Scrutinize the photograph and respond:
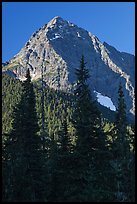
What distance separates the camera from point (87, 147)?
2922 centimetres

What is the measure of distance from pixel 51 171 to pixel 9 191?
485cm

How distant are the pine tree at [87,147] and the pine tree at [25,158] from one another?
4.02 metres

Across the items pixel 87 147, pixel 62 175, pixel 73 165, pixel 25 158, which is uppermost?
pixel 87 147

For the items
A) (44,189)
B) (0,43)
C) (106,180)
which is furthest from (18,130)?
(0,43)

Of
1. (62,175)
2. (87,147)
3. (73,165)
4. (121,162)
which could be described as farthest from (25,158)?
(121,162)

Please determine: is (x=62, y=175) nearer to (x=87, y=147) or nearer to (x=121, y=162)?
(x=87, y=147)

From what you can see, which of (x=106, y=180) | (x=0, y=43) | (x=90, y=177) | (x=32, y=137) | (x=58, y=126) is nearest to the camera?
(x=0, y=43)

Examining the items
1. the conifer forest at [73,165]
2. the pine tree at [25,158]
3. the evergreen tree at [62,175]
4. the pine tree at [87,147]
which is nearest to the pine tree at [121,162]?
the conifer forest at [73,165]

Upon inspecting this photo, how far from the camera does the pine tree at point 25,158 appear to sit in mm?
28703

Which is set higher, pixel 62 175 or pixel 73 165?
pixel 73 165

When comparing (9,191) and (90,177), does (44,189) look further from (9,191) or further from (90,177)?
(90,177)

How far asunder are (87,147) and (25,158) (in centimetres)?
561

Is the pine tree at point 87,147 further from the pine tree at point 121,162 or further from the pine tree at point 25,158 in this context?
the pine tree at point 25,158

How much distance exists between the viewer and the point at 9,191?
1127 inches
